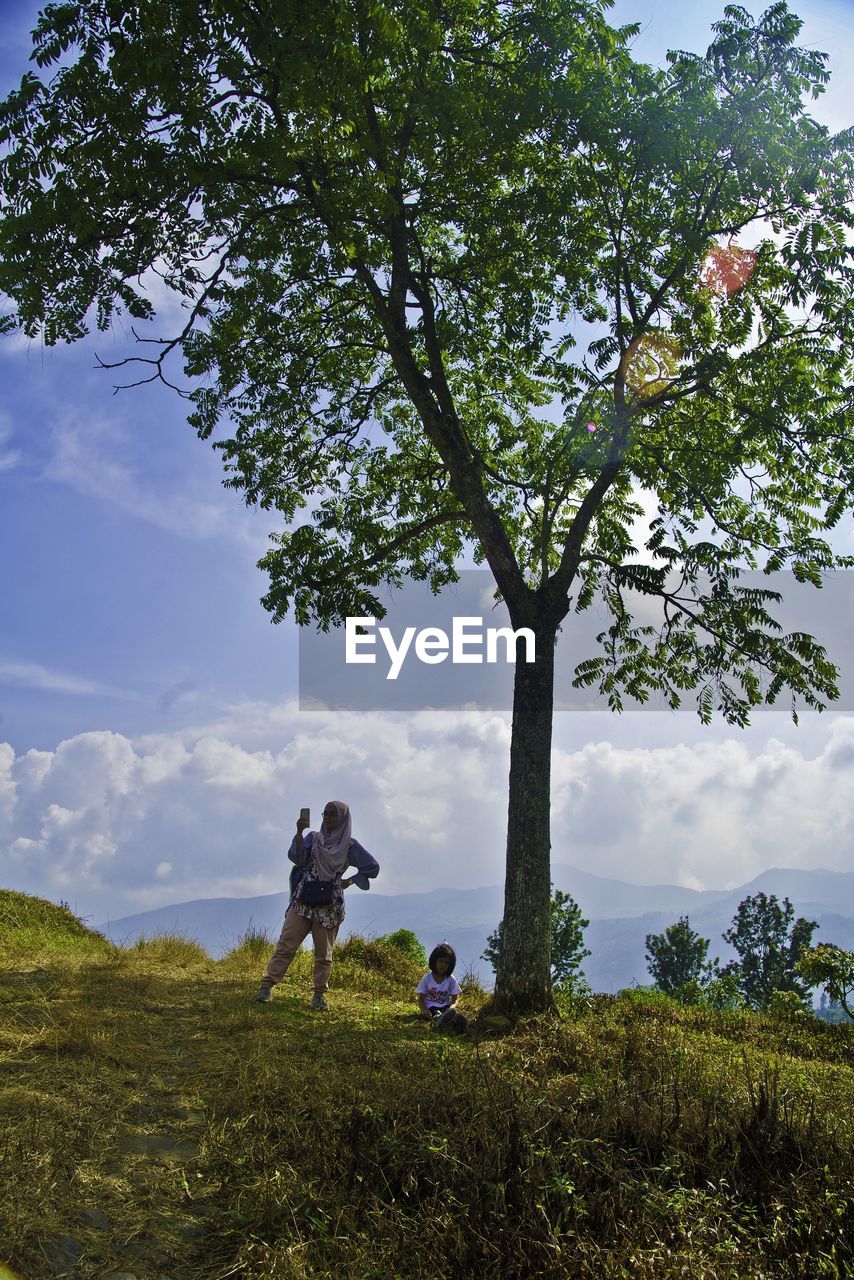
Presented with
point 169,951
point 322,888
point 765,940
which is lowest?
point 765,940

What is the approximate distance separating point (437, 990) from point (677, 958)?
5480 centimetres

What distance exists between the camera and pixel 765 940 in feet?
199

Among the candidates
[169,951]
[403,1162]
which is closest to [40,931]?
[169,951]

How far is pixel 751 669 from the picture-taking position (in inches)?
592

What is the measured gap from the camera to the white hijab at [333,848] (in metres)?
11.9

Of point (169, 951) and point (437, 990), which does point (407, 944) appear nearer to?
point (169, 951)

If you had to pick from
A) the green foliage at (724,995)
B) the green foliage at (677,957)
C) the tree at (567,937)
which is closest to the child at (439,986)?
the green foliage at (724,995)

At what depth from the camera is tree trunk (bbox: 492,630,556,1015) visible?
39.3ft

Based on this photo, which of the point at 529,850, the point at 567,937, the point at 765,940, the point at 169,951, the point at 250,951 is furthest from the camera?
the point at 765,940

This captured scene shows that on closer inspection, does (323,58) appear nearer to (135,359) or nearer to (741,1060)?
(135,359)

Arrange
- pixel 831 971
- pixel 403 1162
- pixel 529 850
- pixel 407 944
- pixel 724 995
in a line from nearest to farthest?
pixel 403 1162 < pixel 831 971 < pixel 529 850 < pixel 724 995 < pixel 407 944

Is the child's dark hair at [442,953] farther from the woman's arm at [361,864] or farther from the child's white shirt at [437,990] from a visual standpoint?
the woman's arm at [361,864]

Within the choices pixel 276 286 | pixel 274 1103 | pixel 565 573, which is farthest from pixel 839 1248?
pixel 276 286

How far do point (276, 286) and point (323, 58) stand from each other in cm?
488
